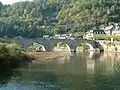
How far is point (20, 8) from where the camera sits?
603 ft

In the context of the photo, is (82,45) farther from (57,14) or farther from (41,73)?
(57,14)

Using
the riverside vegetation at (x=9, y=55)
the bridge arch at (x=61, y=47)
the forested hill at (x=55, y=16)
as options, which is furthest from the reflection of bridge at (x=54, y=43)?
the forested hill at (x=55, y=16)

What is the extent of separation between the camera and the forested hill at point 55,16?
433 feet

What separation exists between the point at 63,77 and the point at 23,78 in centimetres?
485

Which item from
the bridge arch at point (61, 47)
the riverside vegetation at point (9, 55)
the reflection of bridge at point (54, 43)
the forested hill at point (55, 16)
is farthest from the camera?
the forested hill at point (55, 16)

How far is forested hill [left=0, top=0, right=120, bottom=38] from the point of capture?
132 m

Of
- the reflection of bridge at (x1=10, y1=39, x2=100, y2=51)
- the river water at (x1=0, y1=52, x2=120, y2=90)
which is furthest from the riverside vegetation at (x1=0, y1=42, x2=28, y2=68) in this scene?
the reflection of bridge at (x1=10, y1=39, x2=100, y2=51)

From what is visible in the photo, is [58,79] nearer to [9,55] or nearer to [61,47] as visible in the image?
[9,55]

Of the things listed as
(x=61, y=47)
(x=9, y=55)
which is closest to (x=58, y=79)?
(x=9, y=55)

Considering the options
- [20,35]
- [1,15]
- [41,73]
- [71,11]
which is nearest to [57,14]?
[71,11]

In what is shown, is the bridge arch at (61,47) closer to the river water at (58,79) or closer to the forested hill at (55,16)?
the forested hill at (55,16)

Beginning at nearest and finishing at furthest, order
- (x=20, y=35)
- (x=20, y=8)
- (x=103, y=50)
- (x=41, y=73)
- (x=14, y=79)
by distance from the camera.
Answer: (x=14, y=79) → (x=41, y=73) → (x=103, y=50) → (x=20, y=35) → (x=20, y=8)

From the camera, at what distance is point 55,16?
586 feet

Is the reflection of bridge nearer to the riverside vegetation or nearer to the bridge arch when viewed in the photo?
the bridge arch
